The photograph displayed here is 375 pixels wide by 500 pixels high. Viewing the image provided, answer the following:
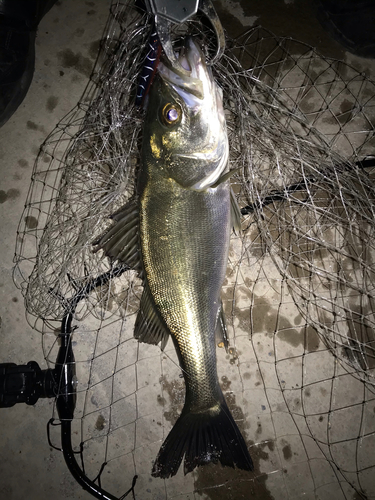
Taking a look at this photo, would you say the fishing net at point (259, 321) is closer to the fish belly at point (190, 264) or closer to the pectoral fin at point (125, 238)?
the pectoral fin at point (125, 238)

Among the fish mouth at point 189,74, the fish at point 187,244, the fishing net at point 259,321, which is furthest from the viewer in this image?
the fishing net at point 259,321

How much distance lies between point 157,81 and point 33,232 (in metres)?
1.69

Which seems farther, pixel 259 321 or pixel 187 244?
pixel 259 321

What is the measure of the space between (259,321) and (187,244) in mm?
1105


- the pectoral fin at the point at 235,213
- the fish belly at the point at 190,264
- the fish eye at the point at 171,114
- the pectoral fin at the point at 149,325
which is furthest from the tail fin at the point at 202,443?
the fish eye at the point at 171,114

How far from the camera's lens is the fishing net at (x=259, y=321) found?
2.26 meters

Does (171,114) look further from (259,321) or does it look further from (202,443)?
(202,443)

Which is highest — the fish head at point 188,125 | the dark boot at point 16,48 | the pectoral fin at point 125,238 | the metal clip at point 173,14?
the dark boot at point 16,48

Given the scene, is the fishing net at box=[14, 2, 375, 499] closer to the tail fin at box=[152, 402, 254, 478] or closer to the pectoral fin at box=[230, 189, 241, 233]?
the pectoral fin at box=[230, 189, 241, 233]

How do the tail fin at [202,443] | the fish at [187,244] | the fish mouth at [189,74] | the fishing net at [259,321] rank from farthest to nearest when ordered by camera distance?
the fishing net at [259,321], the tail fin at [202,443], the fish at [187,244], the fish mouth at [189,74]

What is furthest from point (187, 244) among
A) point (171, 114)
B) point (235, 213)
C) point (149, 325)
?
point (171, 114)

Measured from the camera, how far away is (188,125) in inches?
63.4

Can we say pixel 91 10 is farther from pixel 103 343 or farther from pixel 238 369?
pixel 238 369

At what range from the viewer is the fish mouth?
150 centimetres
